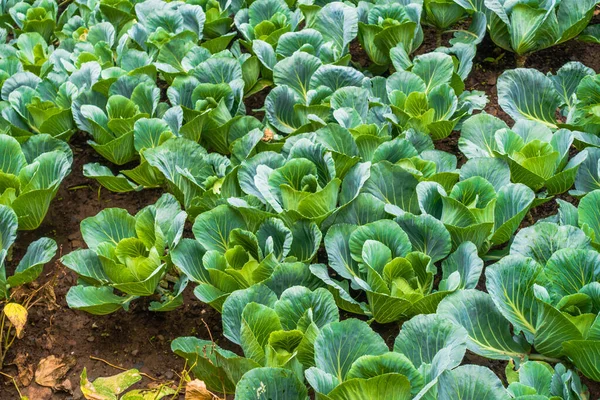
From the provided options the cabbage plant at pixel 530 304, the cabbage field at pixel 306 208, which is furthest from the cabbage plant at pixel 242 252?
the cabbage plant at pixel 530 304

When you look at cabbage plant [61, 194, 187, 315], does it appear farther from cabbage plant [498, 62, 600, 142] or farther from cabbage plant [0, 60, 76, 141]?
cabbage plant [498, 62, 600, 142]

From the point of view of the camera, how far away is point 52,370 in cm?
331

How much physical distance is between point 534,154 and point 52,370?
8.18 ft

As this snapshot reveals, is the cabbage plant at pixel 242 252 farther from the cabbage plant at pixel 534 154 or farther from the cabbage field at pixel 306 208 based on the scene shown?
the cabbage plant at pixel 534 154

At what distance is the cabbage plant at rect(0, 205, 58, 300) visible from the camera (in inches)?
134

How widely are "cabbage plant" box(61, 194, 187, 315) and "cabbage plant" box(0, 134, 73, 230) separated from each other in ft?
1.24

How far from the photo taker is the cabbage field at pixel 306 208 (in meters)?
2.73

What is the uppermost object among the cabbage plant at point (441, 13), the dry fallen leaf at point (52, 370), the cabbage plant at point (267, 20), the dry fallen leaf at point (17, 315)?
the cabbage plant at point (441, 13)

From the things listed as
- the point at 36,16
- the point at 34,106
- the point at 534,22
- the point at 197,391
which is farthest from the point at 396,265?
the point at 36,16

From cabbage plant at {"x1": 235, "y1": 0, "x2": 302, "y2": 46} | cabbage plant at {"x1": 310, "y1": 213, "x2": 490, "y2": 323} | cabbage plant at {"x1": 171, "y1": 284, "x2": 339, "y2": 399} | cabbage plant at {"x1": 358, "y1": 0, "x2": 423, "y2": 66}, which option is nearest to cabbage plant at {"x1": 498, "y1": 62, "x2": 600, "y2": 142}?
cabbage plant at {"x1": 358, "y1": 0, "x2": 423, "y2": 66}

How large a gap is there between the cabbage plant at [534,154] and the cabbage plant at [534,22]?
1028 millimetres

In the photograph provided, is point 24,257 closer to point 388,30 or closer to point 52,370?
point 52,370

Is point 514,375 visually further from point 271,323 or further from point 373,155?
point 373,155

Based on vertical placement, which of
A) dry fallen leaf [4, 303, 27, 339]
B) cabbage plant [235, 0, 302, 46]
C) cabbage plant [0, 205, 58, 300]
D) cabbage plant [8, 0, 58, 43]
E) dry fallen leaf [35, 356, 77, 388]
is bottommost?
dry fallen leaf [35, 356, 77, 388]
